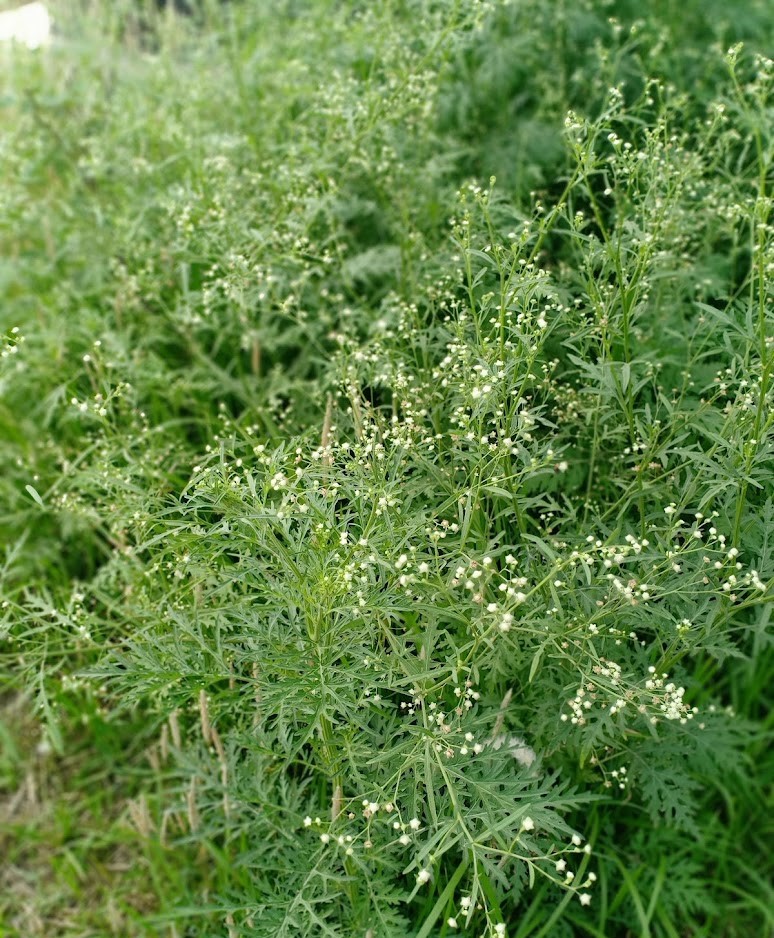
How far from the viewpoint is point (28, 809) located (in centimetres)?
368

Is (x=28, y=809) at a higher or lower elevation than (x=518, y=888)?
lower

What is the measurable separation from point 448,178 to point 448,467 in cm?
204

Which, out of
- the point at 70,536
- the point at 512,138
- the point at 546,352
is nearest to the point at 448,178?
the point at 512,138

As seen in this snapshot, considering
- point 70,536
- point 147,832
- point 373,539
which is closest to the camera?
point 373,539

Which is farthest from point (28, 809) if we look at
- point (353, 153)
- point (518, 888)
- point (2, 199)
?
point (353, 153)

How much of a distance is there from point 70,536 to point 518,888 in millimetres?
2393

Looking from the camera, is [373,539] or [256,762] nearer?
[373,539]

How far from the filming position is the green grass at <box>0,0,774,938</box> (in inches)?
89.7

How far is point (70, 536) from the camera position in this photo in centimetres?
397

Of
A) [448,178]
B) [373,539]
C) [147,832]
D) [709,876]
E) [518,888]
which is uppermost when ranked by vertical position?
[448,178]

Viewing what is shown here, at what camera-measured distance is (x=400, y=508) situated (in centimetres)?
242

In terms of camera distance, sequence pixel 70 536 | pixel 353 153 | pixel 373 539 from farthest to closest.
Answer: pixel 70 536, pixel 353 153, pixel 373 539

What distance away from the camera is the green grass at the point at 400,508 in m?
2.28

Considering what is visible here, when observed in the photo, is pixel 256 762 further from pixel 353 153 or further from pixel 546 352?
pixel 353 153
